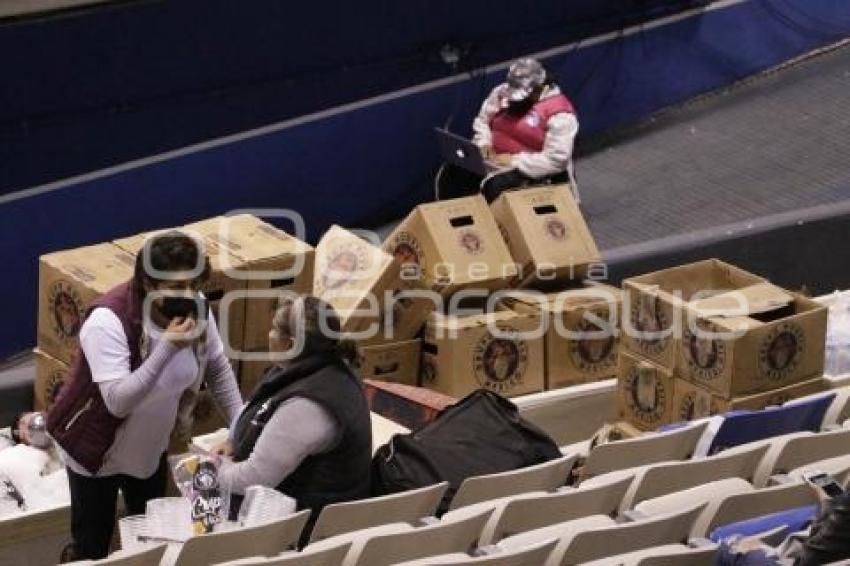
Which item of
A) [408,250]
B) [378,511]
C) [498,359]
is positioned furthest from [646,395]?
[378,511]

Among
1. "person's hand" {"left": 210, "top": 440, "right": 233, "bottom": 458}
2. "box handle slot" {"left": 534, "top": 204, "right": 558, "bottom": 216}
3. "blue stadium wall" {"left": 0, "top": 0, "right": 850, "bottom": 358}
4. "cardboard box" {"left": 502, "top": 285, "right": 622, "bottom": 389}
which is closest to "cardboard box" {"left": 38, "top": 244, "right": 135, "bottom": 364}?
"person's hand" {"left": 210, "top": 440, "right": 233, "bottom": 458}

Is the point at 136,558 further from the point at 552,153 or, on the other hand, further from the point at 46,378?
the point at 552,153

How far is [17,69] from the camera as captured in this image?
8.23m

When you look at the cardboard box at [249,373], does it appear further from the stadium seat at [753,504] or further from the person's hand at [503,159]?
the person's hand at [503,159]

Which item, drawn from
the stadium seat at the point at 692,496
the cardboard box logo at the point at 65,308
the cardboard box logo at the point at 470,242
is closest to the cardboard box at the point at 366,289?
the cardboard box logo at the point at 470,242

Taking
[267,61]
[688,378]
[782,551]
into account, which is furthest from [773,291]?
[267,61]

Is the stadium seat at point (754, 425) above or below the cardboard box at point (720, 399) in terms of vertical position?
above

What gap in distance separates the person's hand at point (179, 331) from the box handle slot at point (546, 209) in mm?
2276

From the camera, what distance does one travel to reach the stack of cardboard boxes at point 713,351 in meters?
5.87

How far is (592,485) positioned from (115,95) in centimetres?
442

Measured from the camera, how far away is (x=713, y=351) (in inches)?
231

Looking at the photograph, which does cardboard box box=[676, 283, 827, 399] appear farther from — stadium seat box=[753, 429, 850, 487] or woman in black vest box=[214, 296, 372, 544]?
woman in black vest box=[214, 296, 372, 544]

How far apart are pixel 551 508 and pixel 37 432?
5.62 feet

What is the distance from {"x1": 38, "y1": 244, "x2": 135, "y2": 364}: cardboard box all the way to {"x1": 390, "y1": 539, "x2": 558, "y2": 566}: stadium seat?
1.76 metres
